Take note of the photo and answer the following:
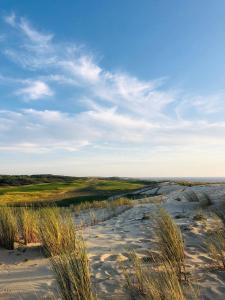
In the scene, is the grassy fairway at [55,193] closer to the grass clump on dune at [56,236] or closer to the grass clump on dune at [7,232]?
the grass clump on dune at [7,232]

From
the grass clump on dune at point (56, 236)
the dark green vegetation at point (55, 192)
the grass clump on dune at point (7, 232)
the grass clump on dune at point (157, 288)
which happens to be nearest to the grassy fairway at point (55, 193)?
the dark green vegetation at point (55, 192)

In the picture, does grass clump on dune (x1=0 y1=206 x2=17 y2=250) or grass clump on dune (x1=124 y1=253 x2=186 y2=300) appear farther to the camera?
grass clump on dune (x1=0 y1=206 x2=17 y2=250)

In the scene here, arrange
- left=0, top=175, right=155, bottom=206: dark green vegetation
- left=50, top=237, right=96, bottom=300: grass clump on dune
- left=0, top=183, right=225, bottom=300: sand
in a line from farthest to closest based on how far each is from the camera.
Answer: left=0, top=175, right=155, bottom=206: dark green vegetation → left=0, top=183, right=225, bottom=300: sand → left=50, top=237, right=96, bottom=300: grass clump on dune

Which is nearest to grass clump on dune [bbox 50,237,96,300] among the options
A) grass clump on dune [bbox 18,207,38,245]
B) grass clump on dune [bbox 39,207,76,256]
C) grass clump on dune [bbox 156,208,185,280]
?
grass clump on dune [bbox 156,208,185,280]

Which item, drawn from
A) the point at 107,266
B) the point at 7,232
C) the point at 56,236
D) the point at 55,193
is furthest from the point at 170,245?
the point at 55,193

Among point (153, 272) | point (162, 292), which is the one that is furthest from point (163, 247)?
point (162, 292)

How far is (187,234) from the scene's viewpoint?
7863mm

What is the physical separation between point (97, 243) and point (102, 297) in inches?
127

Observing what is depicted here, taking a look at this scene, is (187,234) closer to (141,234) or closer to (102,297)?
(141,234)

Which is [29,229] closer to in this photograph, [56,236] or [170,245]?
[56,236]

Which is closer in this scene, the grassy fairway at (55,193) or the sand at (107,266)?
the sand at (107,266)

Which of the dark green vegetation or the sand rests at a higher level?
the dark green vegetation

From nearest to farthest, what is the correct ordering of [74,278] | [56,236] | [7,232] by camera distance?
1. [74,278]
2. [56,236]
3. [7,232]

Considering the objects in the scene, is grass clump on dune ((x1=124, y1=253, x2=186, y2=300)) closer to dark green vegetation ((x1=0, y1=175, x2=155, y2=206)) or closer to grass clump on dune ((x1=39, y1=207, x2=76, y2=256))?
grass clump on dune ((x1=39, y1=207, x2=76, y2=256))
